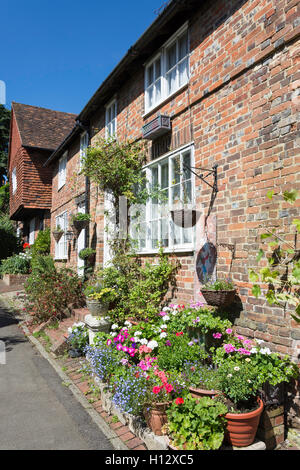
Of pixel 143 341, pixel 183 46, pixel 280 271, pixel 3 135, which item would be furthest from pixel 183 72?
pixel 3 135

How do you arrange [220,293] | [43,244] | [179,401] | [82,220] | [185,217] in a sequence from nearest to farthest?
[179,401]
[220,293]
[185,217]
[82,220]
[43,244]

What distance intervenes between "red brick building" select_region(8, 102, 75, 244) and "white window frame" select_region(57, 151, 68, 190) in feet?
7.03

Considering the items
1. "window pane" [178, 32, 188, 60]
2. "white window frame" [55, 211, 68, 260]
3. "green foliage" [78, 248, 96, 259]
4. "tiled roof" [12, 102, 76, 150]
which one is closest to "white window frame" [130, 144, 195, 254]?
"window pane" [178, 32, 188, 60]

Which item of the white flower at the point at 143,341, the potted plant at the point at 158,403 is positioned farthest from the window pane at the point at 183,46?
the potted plant at the point at 158,403

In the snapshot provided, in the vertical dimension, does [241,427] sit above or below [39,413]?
above

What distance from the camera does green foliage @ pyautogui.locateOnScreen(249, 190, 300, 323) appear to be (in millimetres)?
3486

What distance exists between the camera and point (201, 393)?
134 inches

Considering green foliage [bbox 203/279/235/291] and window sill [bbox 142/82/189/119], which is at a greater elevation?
window sill [bbox 142/82/189/119]

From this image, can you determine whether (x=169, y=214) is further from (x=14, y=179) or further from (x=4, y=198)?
(x=4, y=198)

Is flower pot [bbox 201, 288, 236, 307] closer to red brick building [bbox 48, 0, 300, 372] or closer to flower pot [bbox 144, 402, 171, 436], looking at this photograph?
red brick building [bbox 48, 0, 300, 372]

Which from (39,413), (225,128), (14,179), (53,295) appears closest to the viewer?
(39,413)

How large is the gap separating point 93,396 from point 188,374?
1.56m

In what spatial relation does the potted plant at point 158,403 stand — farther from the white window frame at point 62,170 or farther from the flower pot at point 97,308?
the white window frame at point 62,170

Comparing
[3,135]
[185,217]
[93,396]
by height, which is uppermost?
[3,135]
